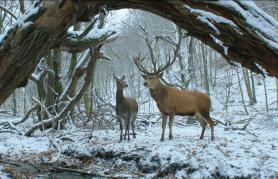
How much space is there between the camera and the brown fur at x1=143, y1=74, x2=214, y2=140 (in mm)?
11992

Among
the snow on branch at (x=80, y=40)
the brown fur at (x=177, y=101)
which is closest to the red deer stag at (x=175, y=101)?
the brown fur at (x=177, y=101)

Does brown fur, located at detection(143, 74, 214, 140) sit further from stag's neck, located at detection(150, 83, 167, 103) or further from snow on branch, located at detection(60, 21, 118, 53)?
snow on branch, located at detection(60, 21, 118, 53)

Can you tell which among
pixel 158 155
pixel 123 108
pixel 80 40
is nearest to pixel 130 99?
pixel 123 108

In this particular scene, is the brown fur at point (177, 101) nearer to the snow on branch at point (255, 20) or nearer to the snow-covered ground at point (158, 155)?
the snow-covered ground at point (158, 155)

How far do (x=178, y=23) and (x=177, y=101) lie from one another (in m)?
7.31

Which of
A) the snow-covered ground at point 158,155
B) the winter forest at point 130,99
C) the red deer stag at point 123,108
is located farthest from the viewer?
the red deer stag at point 123,108

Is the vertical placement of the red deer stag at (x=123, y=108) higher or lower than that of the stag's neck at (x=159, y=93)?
lower

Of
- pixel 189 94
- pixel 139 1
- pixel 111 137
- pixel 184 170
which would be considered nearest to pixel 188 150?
pixel 184 170

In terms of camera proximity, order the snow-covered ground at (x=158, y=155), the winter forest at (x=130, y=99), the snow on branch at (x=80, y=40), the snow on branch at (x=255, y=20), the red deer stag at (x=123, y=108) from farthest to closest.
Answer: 1. the red deer stag at (x=123, y=108)
2. the snow-covered ground at (x=158, y=155)
3. the snow on branch at (x=80, y=40)
4. the winter forest at (x=130, y=99)
5. the snow on branch at (x=255, y=20)

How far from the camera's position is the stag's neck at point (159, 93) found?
12.1 meters

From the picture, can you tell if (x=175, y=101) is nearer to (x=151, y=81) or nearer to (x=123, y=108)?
(x=151, y=81)

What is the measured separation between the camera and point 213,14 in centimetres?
432

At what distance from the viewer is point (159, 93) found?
1214 centimetres

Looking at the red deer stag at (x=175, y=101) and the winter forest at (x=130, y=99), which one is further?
the red deer stag at (x=175, y=101)
